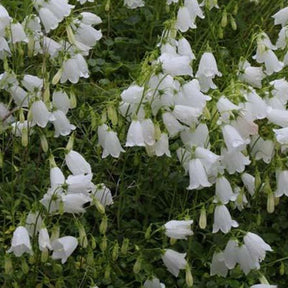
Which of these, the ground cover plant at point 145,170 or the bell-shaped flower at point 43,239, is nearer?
the bell-shaped flower at point 43,239

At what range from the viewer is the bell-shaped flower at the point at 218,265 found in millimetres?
3314

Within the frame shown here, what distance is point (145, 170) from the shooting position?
3.74 meters

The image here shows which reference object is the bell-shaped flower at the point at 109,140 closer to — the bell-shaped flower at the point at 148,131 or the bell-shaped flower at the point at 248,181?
the bell-shaped flower at the point at 148,131

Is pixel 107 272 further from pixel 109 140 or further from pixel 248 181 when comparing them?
pixel 248 181

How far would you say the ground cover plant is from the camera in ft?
10.3

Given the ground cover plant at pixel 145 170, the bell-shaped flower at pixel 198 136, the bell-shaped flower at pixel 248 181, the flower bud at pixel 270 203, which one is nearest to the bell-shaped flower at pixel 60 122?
the ground cover plant at pixel 145 170

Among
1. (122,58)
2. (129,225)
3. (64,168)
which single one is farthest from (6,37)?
(122,58)

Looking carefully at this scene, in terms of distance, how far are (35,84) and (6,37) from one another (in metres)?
0.25

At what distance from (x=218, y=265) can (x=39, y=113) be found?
95 centimetres

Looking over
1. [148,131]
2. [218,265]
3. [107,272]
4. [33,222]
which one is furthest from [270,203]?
[33,222]

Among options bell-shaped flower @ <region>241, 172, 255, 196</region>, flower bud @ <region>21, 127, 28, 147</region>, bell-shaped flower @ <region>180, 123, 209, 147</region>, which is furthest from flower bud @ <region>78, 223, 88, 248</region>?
bell-shaped flower @ <region>241, 172, 255, 196</region>

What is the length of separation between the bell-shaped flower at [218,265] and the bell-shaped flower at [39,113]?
2.84 feet

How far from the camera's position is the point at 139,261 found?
313 centimetres

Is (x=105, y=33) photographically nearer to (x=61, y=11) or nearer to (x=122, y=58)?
(x=122, y=58)
